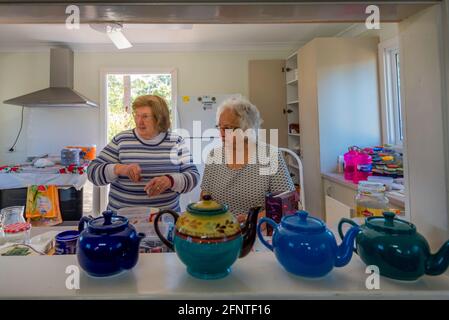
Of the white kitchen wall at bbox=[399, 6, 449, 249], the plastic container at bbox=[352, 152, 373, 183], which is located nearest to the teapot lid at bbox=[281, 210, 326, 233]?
the white kitchen wall at bbox=[399, 6, 449, 249]

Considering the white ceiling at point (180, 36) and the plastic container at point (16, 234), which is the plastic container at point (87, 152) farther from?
the plastic container at point (16, 234)

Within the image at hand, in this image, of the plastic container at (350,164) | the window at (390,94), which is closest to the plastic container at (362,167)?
the plastic container at (350,164)

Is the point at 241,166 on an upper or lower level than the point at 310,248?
upper

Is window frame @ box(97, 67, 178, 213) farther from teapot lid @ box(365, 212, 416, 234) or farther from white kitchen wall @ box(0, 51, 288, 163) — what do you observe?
teapot lid @ box(365, 212, 416, 234)

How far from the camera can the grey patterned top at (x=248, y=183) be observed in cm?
130

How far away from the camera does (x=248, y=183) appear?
1.32 meters

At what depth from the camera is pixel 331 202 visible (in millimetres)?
2275

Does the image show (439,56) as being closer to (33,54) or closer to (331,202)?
(331,202)

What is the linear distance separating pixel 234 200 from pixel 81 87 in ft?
9.77

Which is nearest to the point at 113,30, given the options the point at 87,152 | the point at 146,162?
the point at 146,162

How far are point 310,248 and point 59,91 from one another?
340cm

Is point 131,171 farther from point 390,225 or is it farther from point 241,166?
point 390,225

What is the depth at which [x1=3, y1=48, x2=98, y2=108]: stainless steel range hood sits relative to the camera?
2.78 metres

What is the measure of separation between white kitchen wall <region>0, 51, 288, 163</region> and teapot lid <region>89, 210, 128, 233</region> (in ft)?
9.63
